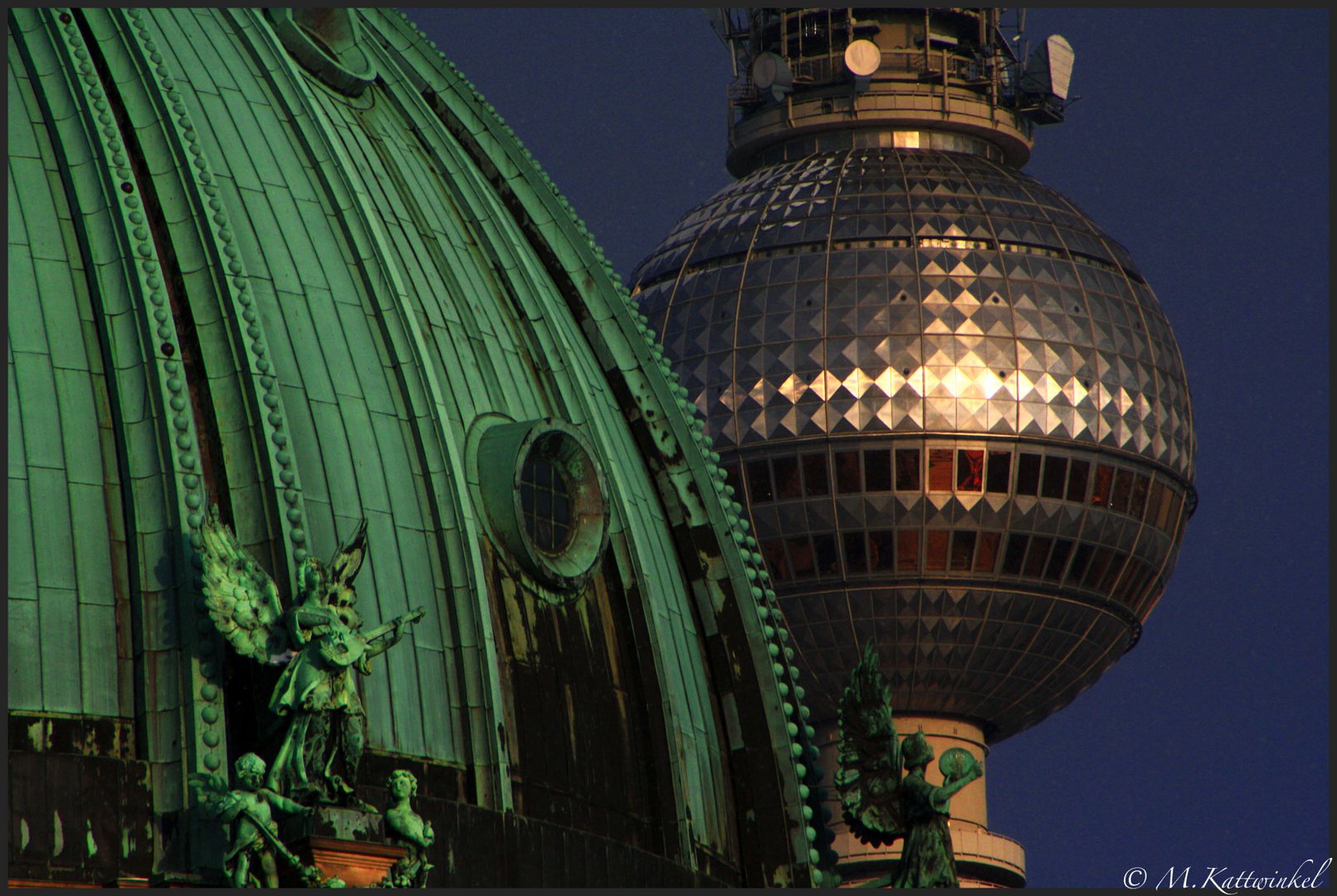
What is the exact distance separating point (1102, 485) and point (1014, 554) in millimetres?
5805

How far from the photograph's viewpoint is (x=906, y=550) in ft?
429

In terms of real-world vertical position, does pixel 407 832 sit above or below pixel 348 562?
below

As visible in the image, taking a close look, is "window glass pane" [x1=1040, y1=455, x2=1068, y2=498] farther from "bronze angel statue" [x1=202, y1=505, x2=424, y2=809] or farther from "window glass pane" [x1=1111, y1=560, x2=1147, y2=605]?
"bronze angel statue" [x1=202, y1=505, x2=424, y2=809]

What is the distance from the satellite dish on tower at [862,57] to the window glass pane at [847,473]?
2140cm

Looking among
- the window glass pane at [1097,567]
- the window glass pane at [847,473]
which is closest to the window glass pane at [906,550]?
the window glass pane at [847,473]

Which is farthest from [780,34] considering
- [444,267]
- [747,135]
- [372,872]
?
[372,872]

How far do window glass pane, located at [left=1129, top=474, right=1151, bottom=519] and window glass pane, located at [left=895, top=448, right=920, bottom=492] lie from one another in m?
11.1

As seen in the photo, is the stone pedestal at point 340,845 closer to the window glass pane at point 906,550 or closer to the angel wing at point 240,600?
the angel wing at point 240,600

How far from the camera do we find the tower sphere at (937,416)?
130625 millimetres

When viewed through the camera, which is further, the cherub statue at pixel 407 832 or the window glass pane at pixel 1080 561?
the window glass pane at pixel 1080 561

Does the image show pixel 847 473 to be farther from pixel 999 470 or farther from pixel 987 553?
pixel 987 553

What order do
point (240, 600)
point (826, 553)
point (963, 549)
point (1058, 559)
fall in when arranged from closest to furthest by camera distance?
point (240, 600)
point (826, 553)
point (963, 549)
point (1058, 559)

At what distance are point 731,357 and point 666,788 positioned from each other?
9499cm

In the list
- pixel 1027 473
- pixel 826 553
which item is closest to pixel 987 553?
pixel 1027 473
